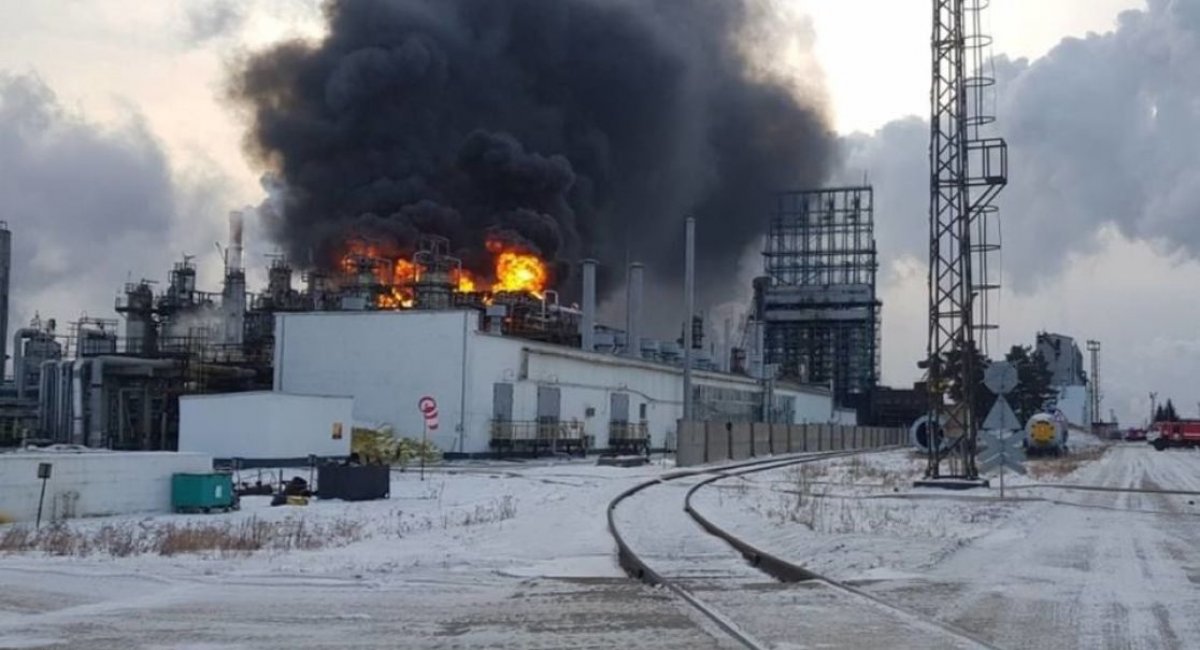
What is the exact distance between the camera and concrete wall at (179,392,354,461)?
3956 cm

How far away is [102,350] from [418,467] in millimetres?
31532

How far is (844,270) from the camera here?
100m

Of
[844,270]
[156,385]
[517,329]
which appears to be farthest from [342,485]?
[844,270]

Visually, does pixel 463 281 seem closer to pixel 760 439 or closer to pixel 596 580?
pixel 760 439

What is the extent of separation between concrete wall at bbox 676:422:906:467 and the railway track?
25.1m

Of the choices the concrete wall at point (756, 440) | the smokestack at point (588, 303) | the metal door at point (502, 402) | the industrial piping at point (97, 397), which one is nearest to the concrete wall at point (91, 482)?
the concrete wall at point (756, 440)

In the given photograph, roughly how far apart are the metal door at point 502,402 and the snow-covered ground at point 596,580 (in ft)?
A: 83.5

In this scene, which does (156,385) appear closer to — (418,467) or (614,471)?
(418,467)

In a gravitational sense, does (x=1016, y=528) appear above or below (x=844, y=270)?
below

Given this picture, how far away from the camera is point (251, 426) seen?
1560 inches

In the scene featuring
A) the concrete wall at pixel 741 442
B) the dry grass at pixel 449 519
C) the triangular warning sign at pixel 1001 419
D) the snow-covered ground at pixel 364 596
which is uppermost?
the triangular warning sign at pixel 1001 419

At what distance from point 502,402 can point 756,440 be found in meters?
13.6

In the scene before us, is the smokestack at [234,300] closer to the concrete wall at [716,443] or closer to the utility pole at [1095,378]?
the concrete wall at [716,443]

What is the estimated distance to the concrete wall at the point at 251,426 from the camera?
1558 inches
